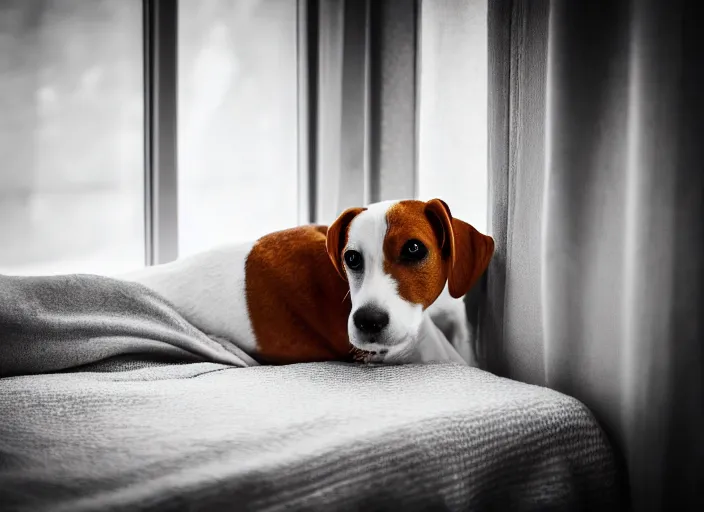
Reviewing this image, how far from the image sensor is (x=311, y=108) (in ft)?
6.55

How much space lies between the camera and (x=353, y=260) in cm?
106

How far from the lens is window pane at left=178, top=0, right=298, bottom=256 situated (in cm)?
195

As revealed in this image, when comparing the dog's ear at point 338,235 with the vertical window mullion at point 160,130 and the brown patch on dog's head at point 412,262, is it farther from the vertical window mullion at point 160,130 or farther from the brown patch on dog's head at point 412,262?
the vertical window mullion at point 160,130

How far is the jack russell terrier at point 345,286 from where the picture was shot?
3.31 ft

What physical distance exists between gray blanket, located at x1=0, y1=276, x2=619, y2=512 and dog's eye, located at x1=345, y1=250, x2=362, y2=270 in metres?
0.20

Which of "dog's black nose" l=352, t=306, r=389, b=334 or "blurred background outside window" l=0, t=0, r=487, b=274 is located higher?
"blurred background outside window" l=0, t=0, r=487, b=274

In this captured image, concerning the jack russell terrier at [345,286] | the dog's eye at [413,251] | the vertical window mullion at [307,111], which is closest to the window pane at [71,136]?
the vertical window mullion at [307,111]

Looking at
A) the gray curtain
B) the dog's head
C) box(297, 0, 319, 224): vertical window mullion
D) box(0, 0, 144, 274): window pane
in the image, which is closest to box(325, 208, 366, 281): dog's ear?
the dog's head

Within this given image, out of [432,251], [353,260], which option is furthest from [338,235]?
[432,251]

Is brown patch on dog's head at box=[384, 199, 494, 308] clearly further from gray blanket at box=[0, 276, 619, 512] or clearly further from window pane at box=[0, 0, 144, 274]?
window pane at box=[0, 0, 144, 274]

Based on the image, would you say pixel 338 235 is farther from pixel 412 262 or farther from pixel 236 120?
pixel 236 120

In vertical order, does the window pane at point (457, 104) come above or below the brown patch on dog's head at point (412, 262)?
above

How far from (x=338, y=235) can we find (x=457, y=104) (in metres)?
0.50

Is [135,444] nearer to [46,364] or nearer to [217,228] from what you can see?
[46,364]
